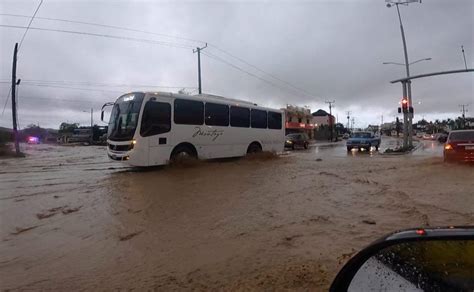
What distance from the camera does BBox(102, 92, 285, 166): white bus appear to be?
14.1 metres

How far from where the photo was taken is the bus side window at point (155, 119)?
46.5ft

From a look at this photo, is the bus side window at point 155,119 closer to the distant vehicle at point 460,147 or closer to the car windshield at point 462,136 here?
the distant vehicle at point 460,147

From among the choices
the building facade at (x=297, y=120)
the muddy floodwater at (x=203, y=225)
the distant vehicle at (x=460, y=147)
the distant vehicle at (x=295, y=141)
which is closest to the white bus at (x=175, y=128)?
the muddy floodwater at (x=203, y=225)

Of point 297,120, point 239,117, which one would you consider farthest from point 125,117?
point 297,120

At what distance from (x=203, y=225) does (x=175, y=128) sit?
910cm

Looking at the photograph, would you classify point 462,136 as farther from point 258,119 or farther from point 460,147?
point 258,119

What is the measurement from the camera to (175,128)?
1530cm

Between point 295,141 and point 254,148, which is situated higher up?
point 295,141

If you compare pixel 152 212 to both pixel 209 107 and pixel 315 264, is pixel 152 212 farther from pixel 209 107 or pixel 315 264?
pixel 209 107

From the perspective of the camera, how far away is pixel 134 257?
16.7ft

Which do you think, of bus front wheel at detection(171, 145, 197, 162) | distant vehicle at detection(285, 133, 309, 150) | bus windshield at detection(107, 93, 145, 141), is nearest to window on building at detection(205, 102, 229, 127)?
bus front wheel at detection(171, 145, 197, 162)

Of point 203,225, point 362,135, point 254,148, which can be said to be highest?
point 362,135

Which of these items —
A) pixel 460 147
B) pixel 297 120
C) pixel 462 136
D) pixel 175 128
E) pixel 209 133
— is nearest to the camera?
pixel 175 128

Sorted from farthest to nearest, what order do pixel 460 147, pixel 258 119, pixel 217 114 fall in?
1. pixel 258 119
2. pixel 217 114
3. pixel 460 147
